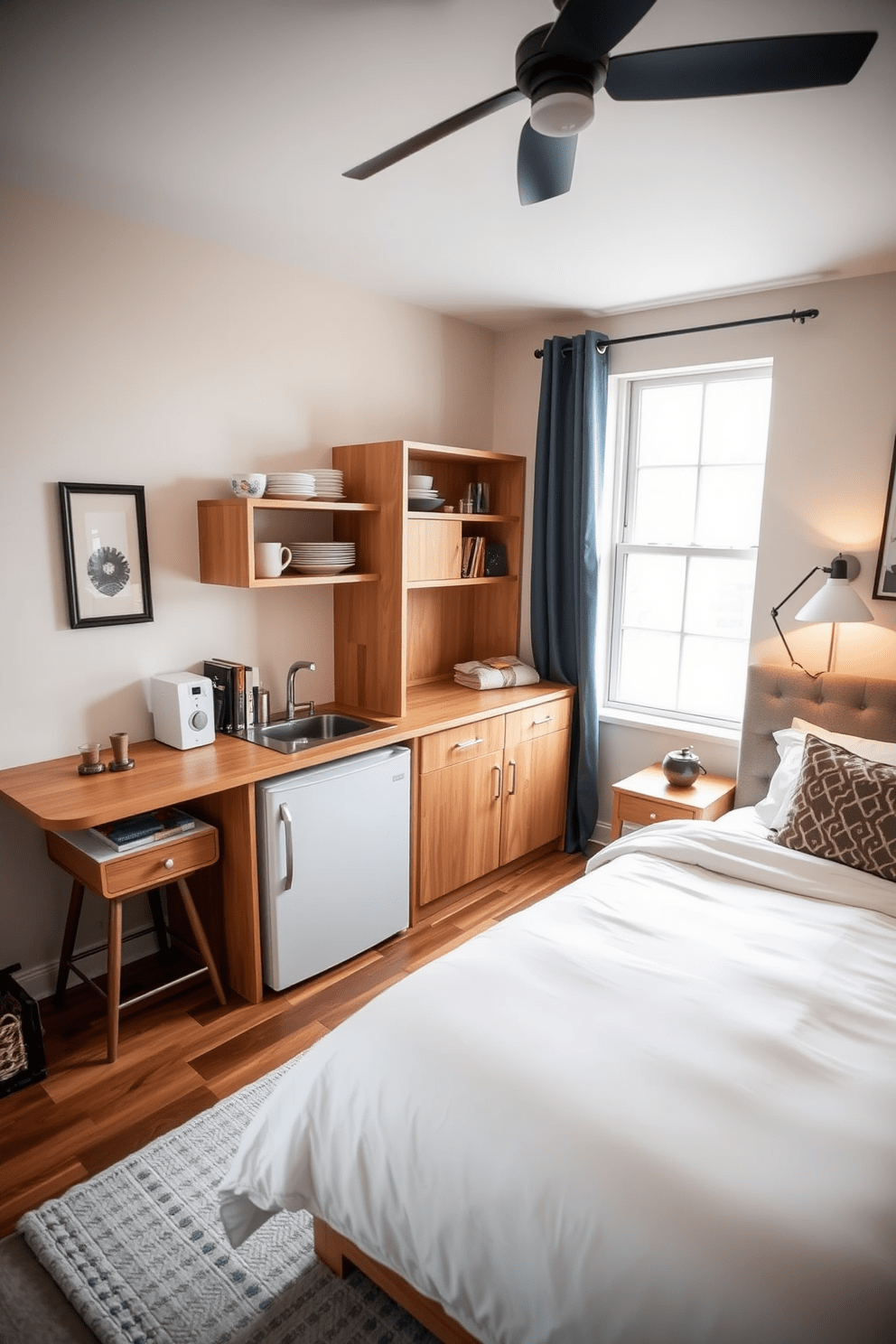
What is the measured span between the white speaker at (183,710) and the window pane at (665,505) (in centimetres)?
220

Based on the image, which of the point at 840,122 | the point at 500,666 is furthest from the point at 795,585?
the point at 840,122

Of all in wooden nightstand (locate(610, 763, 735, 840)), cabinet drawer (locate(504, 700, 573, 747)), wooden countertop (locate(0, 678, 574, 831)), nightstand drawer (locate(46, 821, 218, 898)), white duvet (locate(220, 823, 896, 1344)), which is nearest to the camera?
white duvet (locate(220, 823, 896, 1344))

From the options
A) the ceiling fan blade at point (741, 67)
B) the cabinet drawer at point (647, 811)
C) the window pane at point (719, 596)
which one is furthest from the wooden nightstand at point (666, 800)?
the ceiling fan blade at point (741, 67)

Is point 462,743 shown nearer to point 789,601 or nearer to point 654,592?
point 654,592

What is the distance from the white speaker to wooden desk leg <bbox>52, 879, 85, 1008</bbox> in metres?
0.55

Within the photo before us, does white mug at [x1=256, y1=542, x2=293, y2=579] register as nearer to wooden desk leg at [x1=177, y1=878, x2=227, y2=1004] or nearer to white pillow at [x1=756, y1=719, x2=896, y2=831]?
wooden desk leg at [x1=177, y1=878, x2=227, y2=1004]

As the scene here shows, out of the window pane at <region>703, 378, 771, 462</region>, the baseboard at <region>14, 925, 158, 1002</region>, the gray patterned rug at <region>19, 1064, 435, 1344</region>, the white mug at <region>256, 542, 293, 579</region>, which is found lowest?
the gray patterned rug at <region>19, 1064, 435, 1344</region>

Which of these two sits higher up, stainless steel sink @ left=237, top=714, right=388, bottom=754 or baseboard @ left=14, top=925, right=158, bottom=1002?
stainless steel sink @ left=237, top=714, right=388, bottom=754

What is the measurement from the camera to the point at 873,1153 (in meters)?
1.24

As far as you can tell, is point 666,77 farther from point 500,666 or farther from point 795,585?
point 500,666

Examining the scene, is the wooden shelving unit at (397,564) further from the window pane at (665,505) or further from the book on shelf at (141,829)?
the book on shelf at (141,829)

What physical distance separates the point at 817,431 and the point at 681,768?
145cm

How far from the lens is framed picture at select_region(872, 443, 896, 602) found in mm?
2848

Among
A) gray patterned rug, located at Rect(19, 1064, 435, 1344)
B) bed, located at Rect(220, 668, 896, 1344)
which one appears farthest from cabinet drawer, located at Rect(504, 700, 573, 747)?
gray patterned rug, located at Rect(19, 1064, 435, 1344)
